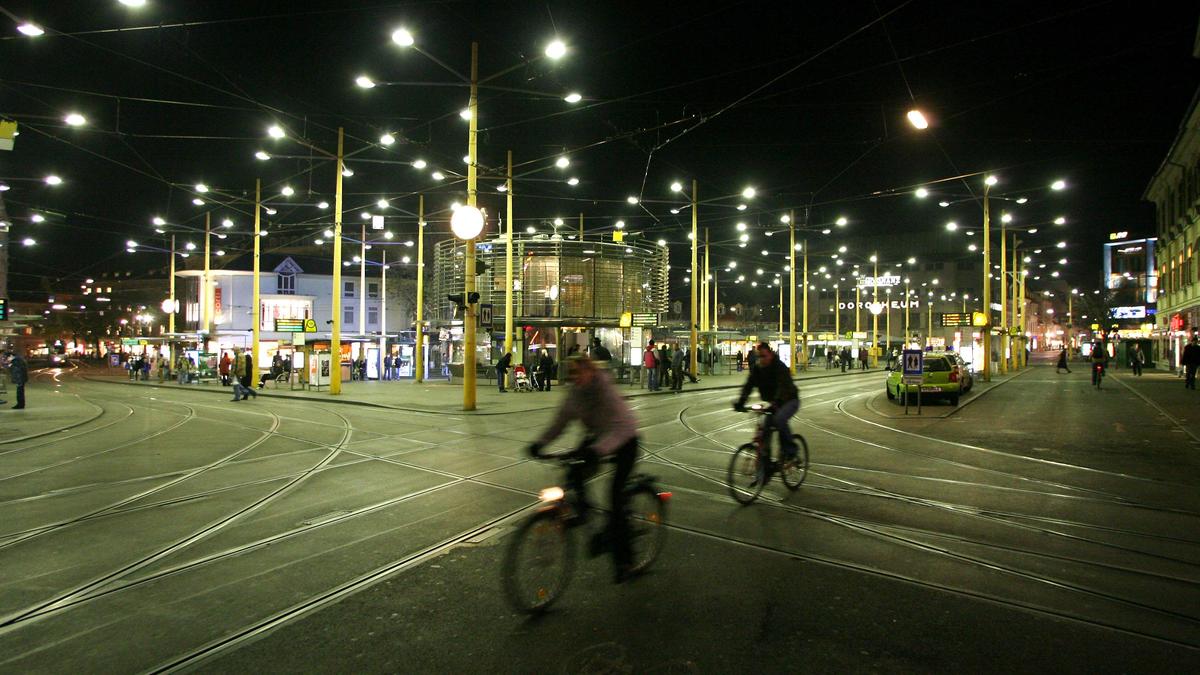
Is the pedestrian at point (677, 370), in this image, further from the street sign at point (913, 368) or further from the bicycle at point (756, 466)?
the bicycle at point (756, 466)

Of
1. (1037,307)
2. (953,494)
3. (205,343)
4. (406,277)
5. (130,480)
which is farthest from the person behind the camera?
(1037,307)

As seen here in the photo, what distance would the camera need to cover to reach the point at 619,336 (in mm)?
35875

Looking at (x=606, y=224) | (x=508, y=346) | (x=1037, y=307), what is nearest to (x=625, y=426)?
(x=508, y=346)

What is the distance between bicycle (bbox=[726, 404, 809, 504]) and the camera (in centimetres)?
834

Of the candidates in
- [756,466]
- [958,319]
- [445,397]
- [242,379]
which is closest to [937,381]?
[756,466]

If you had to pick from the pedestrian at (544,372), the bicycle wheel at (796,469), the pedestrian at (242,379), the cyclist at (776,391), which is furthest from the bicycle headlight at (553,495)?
the pedestrian at (544,372)

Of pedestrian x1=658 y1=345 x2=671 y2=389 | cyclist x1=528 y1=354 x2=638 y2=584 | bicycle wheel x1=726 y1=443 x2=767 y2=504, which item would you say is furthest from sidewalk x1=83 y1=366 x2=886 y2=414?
cyclist x1=528 y1=354 x2=638 y2=584

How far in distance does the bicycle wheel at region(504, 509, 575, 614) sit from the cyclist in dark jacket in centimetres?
378

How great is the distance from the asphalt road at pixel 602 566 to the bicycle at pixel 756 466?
298mm

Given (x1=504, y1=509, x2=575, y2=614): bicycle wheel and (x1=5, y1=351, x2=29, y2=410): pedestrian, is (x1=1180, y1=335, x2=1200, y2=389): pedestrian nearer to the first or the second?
(x1=504, y1=509, x2=575, y2=614): bicycle wheel

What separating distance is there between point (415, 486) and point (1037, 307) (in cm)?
15664

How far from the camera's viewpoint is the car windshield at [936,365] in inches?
850

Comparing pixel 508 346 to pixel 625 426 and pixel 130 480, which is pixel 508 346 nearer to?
pixel 130 480

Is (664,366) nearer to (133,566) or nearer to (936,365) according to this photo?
(936,365)
